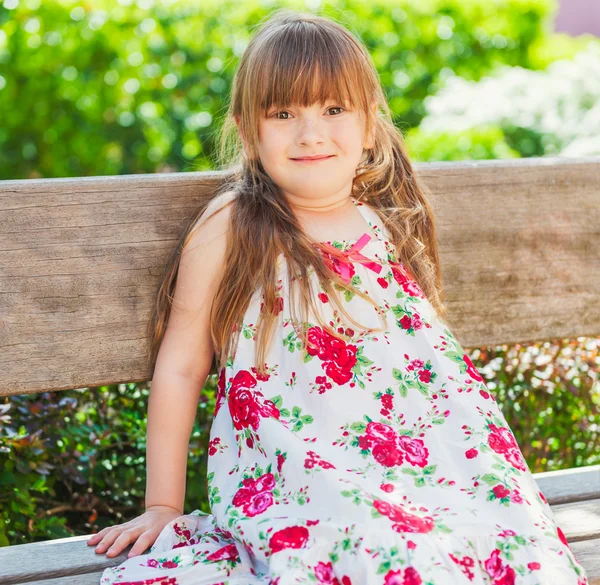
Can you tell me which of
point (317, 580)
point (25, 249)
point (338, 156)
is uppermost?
point (338, 156)

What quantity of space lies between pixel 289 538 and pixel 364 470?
23 centimetres

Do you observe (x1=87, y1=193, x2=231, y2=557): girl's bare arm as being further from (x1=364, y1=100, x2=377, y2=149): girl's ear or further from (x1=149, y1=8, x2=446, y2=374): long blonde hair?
(x1=364, y1=100, x2=377, y2=149): girl's ear

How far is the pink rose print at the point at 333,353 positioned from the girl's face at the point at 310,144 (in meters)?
0.32

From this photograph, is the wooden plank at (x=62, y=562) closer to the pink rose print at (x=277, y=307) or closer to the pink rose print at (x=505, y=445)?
the pink rose print at (x=505, y=445)

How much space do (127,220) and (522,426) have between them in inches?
63.8

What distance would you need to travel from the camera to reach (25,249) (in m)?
1.94

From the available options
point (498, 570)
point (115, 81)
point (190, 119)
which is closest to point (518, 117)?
point (190, 119)

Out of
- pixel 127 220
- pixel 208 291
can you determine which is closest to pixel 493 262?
pixel 208 291

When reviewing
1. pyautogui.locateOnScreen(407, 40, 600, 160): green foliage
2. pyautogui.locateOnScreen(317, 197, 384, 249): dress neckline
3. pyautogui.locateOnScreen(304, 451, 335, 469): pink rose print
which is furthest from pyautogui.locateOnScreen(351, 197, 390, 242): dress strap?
pyautogui.locateOnScreen(407, 40, 600, 160): green foliage

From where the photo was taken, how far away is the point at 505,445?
1.86 meters

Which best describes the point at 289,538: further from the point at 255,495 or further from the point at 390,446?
the point at 390,446

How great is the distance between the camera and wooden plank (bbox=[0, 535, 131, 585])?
1.74m

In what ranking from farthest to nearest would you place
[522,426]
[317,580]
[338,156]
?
[522,426]
[338,156]
[317,580]

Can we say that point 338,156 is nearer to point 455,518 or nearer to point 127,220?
point 127,220
